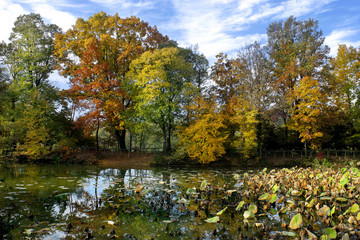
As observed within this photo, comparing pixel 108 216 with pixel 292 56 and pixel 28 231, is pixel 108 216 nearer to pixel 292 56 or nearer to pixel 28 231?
pixel 28 231

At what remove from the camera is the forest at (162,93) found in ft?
73.0

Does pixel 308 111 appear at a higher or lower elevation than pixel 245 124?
higher

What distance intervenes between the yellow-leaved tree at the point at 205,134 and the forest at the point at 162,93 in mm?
90

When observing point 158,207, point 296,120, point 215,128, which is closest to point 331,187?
point 158,207

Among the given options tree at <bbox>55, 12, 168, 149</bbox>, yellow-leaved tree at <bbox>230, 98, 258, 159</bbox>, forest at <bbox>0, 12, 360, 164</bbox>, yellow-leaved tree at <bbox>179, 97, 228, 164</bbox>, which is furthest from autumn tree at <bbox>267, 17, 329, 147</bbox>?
tree at <bbox>55, 12, 168, 149</bbox>

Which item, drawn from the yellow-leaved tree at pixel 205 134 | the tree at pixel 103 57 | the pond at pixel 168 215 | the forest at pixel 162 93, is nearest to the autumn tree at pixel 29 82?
the forest at pixel 162 93

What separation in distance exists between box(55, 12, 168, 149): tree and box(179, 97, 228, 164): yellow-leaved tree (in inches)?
270

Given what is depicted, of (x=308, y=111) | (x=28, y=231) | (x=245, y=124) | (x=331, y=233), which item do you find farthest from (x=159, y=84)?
(x=331, y=233)

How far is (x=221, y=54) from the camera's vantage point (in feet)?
100

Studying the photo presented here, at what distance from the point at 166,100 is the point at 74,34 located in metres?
12.3

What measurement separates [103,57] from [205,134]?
1366 cm

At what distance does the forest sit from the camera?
22250 millimetres

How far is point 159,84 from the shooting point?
2252 cm

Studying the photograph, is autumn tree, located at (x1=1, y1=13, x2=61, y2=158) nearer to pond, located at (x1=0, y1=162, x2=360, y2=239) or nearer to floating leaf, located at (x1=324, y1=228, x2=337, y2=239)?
pond, located at (x1=0, y1=162, x2=360, y2=239)
